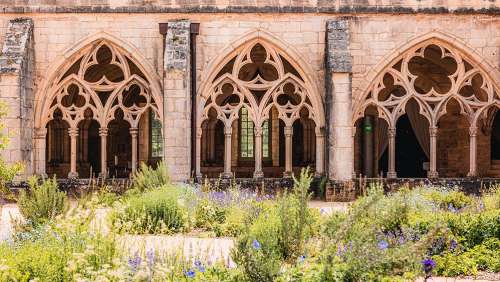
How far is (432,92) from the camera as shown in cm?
1317

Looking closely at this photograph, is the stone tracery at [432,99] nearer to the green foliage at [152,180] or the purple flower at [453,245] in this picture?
the green foliage at [152,180]

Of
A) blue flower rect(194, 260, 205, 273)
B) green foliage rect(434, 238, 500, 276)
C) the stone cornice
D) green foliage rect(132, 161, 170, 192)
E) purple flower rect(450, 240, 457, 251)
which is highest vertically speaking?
the stone cornice

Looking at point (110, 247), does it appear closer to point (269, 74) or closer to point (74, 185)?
point (74, 185)

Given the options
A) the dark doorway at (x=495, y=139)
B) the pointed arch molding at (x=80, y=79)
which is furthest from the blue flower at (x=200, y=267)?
the dark doorway at (x=495, y=139)

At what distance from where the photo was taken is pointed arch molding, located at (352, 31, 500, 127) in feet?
42.2

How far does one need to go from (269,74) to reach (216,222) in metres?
9.65

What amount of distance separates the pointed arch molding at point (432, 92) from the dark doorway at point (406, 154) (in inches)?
188

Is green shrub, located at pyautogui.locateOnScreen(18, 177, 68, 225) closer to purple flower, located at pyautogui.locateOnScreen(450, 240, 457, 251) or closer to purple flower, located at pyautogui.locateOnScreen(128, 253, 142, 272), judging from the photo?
purple flower, located at pyautogui.locateOnScreen(128, 253, 142, 272)

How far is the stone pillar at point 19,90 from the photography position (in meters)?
11.9

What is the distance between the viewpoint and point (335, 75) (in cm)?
1204

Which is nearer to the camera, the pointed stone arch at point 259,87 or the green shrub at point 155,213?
the green shrub at point 155,213

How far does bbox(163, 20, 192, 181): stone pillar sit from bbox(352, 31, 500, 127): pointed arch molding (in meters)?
3.44

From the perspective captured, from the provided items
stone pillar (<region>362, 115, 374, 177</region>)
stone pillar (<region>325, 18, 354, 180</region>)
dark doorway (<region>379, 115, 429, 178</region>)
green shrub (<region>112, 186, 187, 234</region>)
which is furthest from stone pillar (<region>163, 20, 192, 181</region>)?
dark doorway (<region>379, 115, 429, 178</region>)

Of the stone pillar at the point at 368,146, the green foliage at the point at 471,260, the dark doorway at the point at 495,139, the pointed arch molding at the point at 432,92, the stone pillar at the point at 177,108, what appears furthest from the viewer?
the stone pillar at the point at 368,146
